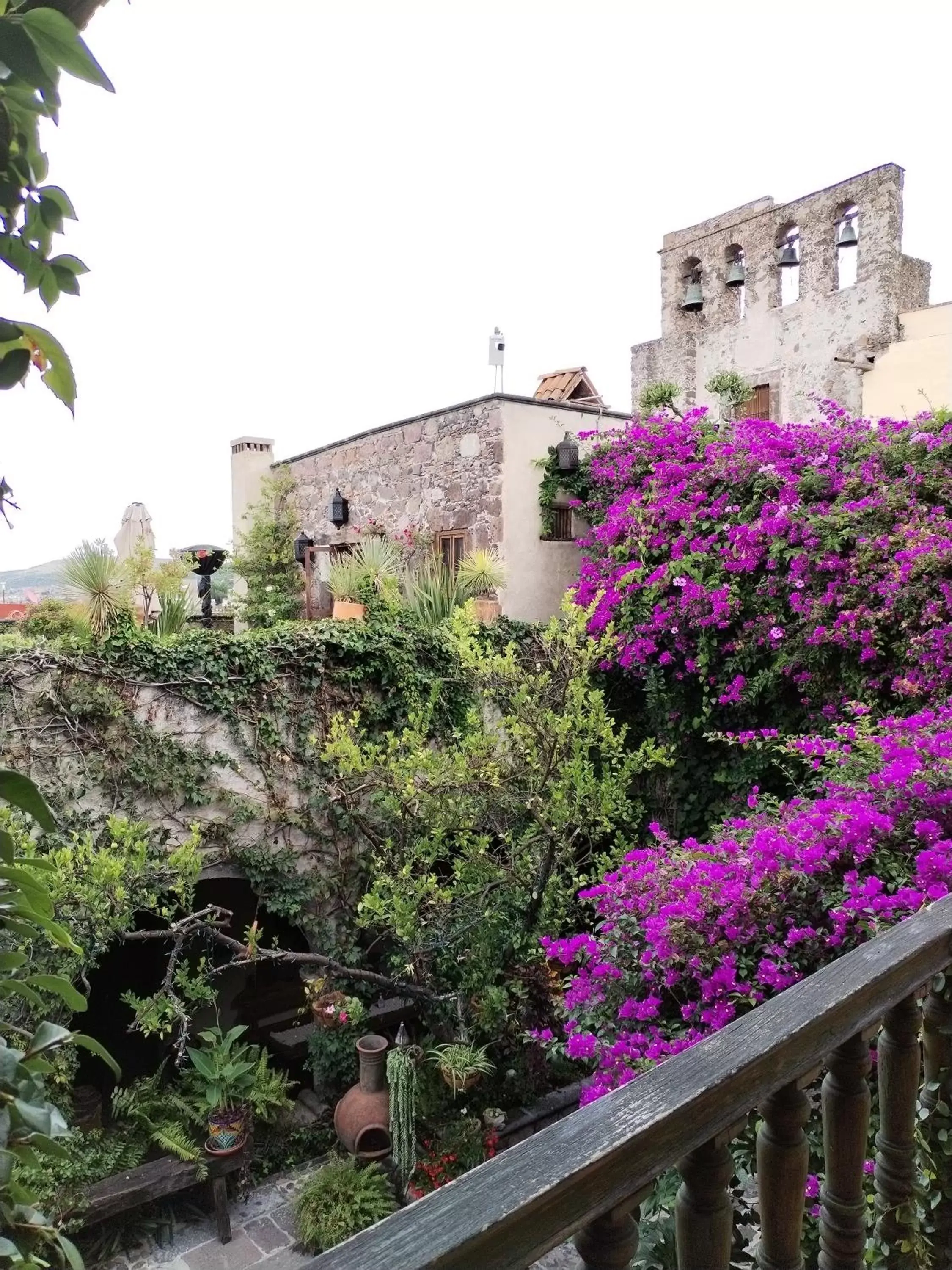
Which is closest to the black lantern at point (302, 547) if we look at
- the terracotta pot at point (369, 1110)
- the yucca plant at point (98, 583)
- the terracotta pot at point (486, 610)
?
the terracotta pot at point (486, 610)

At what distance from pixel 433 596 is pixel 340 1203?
14.8ft

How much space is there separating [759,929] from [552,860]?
2.88 m

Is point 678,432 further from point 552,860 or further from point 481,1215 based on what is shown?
point 481,1215

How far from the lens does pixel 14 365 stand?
59 cm

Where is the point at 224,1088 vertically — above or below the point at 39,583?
below

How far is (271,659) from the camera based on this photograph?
6.42 metres

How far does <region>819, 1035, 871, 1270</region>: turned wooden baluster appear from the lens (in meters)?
1.04

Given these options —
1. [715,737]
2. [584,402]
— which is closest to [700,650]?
[715,737]

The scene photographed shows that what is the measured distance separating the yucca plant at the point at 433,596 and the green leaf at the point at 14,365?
21.9 ft

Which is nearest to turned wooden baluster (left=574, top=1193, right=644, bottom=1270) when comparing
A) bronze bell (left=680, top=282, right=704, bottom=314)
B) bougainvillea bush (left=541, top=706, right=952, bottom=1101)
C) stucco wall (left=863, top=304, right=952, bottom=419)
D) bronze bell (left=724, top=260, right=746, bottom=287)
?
bougainvillea bush (left=541, top=706, right=952, bottom=1101)

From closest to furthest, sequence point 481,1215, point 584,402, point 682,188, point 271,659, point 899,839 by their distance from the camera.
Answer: point 481,1215 < point 899,839 < point 271,659 < point 584,402 < point 682,188

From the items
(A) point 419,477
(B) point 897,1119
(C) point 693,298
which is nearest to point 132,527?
(A) point 419,477

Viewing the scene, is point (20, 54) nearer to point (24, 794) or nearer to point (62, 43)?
point (62, 43)

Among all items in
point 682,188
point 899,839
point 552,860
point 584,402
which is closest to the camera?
point 899,839
